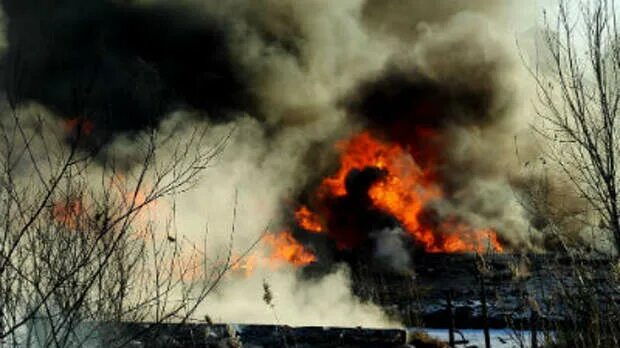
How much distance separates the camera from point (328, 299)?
16469 mm

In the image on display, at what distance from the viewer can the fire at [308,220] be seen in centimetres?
2598

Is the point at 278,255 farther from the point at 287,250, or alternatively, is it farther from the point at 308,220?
the point at 308,220

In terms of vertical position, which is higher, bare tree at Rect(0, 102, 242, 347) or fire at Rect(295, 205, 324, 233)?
fire at Rect(295, 205, 324, 233)

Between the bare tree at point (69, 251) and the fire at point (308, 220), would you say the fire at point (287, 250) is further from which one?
the bare tree at point (69, 251)

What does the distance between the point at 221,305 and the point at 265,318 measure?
4.74ft

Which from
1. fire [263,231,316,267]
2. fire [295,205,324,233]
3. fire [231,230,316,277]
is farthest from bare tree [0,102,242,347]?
fire [295,205,324,233]

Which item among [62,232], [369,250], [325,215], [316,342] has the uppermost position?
[325,215]

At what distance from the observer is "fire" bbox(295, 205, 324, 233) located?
85.3ft

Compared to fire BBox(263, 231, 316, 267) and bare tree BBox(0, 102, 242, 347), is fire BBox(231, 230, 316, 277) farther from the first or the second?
bare tree BBox(0, 102, 242, 347)

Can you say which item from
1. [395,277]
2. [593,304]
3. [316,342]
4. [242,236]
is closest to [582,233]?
[593,304]

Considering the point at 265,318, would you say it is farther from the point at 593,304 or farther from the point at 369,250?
the point at 593,304

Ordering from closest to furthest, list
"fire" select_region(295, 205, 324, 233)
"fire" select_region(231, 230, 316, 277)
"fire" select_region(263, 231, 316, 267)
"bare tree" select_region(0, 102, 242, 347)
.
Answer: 1. "bare tree" select_region(0, 102, 242, 347)
2. "fire" select_region(231, 230, 316, 277)
3. "fire" select_region(263, 231, 316, 267)
4. "fire" select_region(295, 205, 324, 233)

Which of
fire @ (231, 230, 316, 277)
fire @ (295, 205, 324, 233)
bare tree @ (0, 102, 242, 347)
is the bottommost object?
bare tree @ (0, 102, 242, 347)

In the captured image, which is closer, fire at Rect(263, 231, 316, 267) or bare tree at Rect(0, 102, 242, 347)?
bare tree at Rect(0, 102, 242, 347)
